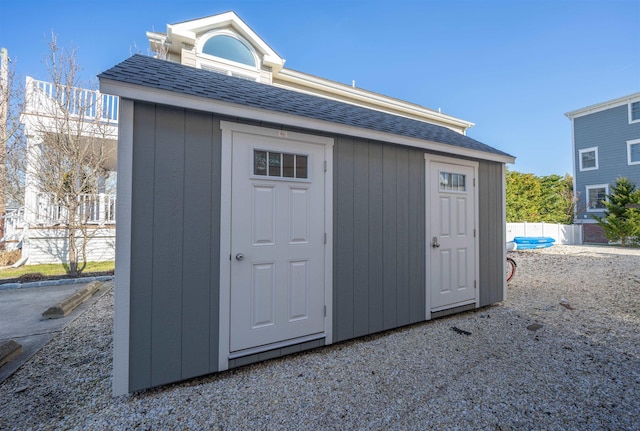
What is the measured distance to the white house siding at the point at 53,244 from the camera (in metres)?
7.23

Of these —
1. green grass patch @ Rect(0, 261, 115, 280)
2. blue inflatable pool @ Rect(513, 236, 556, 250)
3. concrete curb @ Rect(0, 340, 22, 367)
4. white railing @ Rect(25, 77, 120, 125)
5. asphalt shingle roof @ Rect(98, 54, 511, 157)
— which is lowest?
concrete curb @ Rect(0, 340, 22, 367)

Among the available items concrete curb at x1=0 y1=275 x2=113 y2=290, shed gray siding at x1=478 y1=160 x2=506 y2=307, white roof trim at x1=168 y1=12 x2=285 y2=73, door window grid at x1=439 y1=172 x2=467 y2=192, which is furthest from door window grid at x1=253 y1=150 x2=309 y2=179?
white roof trim at x1=168 y1=12 x2=285 y2=73

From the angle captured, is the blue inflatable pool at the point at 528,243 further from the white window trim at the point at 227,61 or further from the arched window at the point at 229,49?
the arched window at the point at 229,49

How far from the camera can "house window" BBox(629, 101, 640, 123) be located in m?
13.7

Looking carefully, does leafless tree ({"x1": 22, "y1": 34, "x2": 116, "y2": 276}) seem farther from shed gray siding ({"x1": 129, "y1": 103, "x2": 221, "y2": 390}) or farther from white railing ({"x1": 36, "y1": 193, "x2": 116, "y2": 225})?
shed gray siding ({"x1": 129, "y1": 103, "x2": 221, "y2": 390})

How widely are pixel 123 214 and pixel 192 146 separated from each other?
2.57 feet

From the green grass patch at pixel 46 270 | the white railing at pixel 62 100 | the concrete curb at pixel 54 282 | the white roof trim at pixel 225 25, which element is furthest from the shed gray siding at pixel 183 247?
the white roof trim at pixel 225 25

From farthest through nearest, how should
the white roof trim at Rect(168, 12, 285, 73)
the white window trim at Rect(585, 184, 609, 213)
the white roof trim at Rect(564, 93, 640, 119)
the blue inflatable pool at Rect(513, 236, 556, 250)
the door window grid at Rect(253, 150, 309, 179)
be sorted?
the white window trim at Rect(585, 184, 609, 213) → the white roof trim at Rect(564, 93, 640, 119) → the blue inflatable pool at Rect(513, 236, 556, 250) → the white roof trim at Rect(168, 12, 285, 73) → the door window grid at Rect(253, 150, 309, 179)

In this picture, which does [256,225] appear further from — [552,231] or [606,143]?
[606,143]

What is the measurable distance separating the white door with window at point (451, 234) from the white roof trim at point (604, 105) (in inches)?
642

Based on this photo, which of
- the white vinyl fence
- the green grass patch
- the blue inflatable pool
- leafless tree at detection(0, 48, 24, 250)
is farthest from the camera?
the white vinyl fence

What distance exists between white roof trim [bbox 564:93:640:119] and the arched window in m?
17.6

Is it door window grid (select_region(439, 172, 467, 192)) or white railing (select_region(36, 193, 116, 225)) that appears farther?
white railing (select_region(36, 193, 116, 225))

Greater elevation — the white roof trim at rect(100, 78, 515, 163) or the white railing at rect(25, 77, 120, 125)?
the white railing at rect(25, 77, 120, 125)
